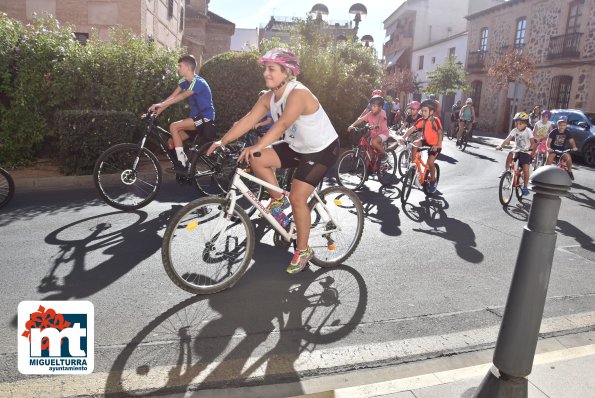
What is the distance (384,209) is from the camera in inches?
277

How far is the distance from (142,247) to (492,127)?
29.9 m

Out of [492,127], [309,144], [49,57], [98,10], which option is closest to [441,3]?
[492,127]

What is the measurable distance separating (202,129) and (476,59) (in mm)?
30842

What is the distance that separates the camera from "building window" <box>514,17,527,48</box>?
28656 millimetres

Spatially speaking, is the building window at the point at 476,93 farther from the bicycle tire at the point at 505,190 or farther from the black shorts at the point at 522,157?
the bicycle tire at the point at 505,190

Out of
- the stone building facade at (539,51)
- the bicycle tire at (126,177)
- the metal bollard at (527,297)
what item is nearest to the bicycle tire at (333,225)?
the metal bollard at (527,297)

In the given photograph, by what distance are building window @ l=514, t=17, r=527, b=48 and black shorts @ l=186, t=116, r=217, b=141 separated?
27558 millimetres

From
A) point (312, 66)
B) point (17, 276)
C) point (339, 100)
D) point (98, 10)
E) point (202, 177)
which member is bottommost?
point (17, 276)

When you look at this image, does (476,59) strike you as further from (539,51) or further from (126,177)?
(126,177)

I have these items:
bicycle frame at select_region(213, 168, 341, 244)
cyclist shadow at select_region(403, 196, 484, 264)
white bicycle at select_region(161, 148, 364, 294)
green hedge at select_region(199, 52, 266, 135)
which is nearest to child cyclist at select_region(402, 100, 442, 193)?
cyclist shadow at select_region(403, 196, 484, 264)

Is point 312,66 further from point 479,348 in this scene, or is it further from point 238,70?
point 479,348

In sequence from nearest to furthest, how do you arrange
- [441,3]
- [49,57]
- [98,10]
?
[49,57], [98,10], [441,3]

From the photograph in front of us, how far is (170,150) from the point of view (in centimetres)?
669

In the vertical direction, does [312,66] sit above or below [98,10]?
below
